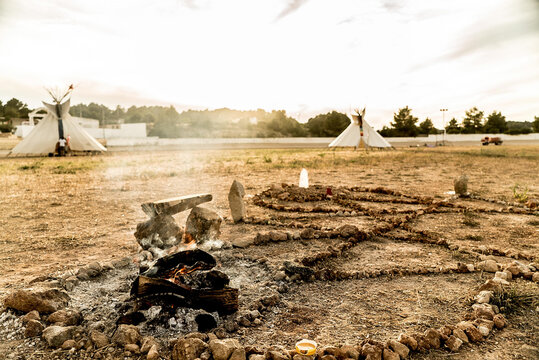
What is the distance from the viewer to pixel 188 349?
2.42m

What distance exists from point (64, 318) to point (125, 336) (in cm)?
62

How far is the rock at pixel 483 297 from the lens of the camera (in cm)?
322

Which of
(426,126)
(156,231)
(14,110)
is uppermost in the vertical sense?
(14,110)

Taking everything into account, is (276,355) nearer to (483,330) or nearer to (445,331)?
(445,331)

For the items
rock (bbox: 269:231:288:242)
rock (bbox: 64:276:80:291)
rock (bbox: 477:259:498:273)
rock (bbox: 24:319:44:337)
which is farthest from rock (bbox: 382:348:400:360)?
rock (bbox: 64:276:80:291)

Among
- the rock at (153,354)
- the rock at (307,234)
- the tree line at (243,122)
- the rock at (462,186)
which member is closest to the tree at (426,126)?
the tree line at (243,122)

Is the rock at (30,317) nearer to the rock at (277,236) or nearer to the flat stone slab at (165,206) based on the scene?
the flat stone slab at (165,206)

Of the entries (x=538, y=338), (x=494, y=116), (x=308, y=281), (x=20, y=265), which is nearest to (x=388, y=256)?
(x=308, y=281)

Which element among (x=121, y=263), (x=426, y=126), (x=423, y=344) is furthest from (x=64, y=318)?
(x=426, y=126)

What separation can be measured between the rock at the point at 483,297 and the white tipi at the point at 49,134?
28079 mm

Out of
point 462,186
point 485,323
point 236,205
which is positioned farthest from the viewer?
point 462,186

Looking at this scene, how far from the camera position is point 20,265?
4336 millimetres

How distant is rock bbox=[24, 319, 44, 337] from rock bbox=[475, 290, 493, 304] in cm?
371

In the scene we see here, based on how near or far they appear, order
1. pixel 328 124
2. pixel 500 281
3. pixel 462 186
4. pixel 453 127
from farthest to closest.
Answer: pixel 453 127
pixel 328 124
pixel 462 186
pixel 500 281
